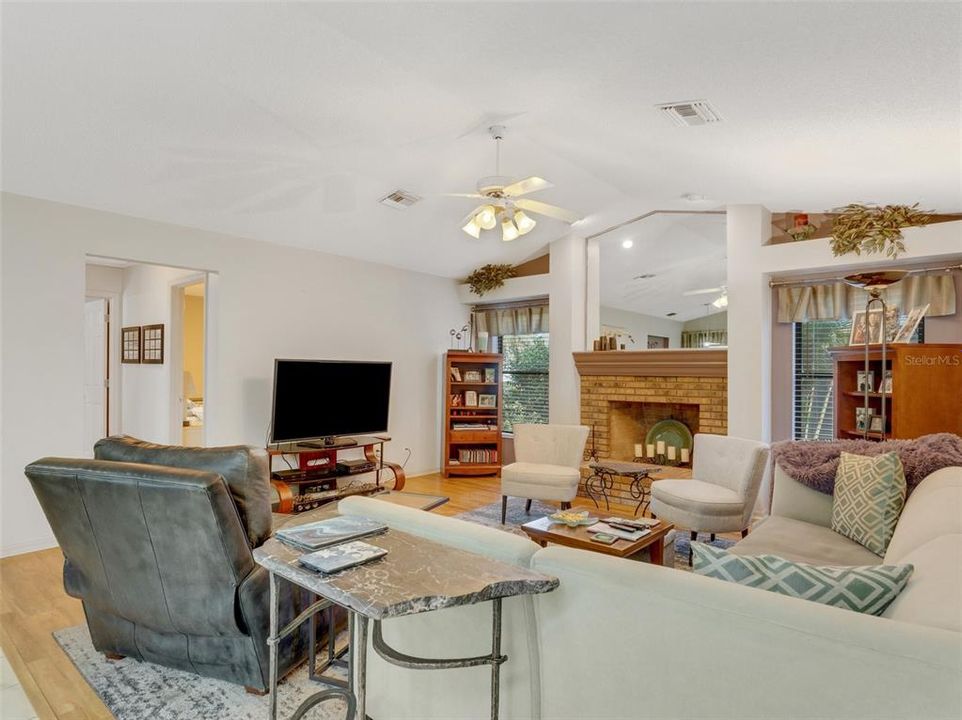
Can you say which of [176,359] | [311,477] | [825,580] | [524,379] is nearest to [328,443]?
[311,477]

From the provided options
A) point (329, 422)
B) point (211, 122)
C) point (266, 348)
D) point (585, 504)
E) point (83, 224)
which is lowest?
point (585, 504)

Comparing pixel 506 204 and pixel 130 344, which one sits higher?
pixel 506 204

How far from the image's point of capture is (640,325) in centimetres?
848

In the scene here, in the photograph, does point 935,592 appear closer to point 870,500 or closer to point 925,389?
point 870,500

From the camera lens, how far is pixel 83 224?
12.5 ft

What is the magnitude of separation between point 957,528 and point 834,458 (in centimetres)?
137

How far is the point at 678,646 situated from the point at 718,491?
8.97 feet

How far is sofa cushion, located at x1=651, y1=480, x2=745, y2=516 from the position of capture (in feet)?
11.4

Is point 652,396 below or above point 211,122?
below

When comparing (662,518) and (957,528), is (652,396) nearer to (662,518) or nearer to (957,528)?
(662,518)

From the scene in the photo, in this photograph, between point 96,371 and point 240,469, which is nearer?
point 240,469

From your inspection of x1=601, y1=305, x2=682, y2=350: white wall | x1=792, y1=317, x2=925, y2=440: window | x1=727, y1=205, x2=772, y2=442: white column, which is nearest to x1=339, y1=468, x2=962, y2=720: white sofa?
x1=727, y1=205, x2=772, y2=442: white column

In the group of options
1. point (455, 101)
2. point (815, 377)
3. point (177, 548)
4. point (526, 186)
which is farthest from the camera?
point (815, 377)

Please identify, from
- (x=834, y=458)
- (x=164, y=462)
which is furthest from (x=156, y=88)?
(x=834, y=458)
